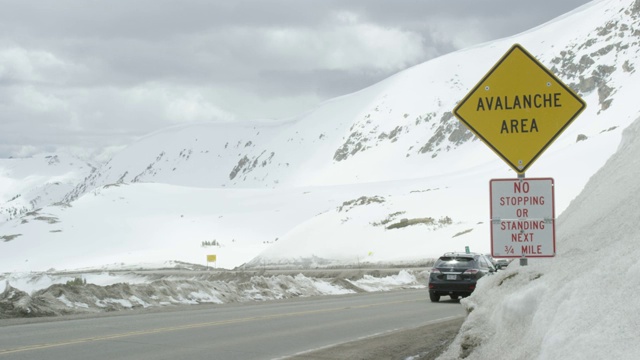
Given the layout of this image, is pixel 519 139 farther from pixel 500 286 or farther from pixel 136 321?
pixel 136 321

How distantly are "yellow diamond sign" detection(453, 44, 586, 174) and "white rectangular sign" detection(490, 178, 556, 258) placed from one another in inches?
10.6

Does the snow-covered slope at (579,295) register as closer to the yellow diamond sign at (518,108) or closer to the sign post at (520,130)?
the sign post at (520,130)

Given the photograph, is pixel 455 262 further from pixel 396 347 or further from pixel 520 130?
pixel 520 130

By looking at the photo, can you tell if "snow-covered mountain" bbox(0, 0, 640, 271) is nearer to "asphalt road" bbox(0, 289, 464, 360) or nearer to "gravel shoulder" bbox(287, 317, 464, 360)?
"asphalt road" bbox(0, 289, 464, 360)

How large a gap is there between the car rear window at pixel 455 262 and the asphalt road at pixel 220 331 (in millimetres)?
1982

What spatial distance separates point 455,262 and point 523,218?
694 inches

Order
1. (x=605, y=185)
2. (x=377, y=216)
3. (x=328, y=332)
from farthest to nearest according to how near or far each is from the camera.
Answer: (x=377, y=216)
(x=328, y=332)
(x=605, y=185)

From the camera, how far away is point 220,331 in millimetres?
16406

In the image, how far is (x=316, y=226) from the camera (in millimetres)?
90750

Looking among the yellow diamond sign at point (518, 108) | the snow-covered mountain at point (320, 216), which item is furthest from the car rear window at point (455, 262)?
the snow-covered mountain at point (320, 216)

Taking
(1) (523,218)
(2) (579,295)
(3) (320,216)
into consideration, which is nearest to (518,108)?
(1) (523,218)

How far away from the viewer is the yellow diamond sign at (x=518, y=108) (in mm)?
8891

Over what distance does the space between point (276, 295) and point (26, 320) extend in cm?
1300

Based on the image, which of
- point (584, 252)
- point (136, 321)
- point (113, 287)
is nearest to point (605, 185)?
point (584, 252)
